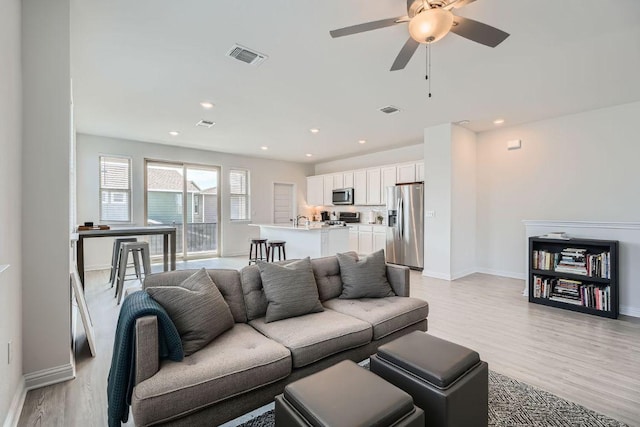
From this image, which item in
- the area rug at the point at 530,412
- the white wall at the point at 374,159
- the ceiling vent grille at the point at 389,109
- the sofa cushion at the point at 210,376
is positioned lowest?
the area rug at the point at 530,412

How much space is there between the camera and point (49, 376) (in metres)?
2.12

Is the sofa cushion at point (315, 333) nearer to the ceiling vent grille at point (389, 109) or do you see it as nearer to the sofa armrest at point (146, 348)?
the sofa armrest at point (146, 348)

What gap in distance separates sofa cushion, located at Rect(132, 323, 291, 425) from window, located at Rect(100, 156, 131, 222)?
5.74m

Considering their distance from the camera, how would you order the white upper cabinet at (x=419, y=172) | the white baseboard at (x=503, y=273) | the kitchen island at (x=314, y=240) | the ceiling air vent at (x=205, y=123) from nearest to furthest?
1. the ceiling air vent at (x=205, y=123)
2. the white baseboard at (x=503, y=273)
3. the kitchen island at (x=314, y=240)
4. the white upper cabinet at (x=419, y=172)

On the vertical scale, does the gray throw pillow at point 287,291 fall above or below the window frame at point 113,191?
below

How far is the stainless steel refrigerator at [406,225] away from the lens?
5.90m

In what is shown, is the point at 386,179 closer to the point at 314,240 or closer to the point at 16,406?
the point at 314,240

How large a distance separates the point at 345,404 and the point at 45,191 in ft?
7.98

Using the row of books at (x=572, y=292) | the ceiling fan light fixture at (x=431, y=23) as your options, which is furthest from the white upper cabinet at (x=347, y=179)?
the ceiling fan light fixture at (x=431, y=23)

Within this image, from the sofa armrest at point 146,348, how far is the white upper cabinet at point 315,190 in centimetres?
733

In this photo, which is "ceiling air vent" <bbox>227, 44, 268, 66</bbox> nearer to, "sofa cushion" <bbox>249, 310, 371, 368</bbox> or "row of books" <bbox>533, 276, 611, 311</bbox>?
"sofa cushion" <bbox>249, 310, 371, 368</bbox>

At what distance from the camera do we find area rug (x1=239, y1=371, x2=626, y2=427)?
1753mm

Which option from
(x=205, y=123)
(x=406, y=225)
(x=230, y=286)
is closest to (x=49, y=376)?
(x=230, y=286)

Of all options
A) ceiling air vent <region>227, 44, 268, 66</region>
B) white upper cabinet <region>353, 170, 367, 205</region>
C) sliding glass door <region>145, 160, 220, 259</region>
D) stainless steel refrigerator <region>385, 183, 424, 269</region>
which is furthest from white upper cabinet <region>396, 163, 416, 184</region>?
sliding glass door <region>145, 160, 220, 259</region>
